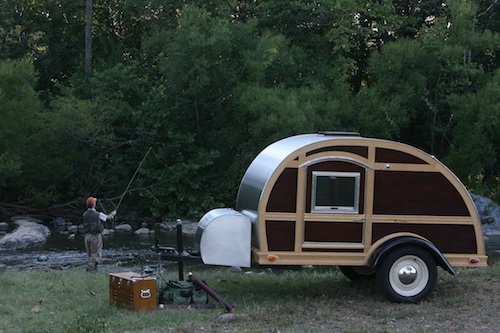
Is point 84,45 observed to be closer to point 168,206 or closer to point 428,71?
point 168,206

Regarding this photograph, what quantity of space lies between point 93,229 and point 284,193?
6.34 meters

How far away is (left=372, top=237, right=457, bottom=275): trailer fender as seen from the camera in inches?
437

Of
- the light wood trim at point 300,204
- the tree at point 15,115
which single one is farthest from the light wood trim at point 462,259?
the tree at point 15,115

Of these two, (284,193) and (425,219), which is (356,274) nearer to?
(425,219)

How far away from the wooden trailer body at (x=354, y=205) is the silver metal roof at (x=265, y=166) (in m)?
0.03

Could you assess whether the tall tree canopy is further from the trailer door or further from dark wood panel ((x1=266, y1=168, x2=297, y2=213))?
dark wood panel ((x1=266, y1=168, x2=297, y2=213))

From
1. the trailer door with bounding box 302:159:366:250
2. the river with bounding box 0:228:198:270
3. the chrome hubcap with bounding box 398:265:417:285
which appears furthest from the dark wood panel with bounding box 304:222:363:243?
the river with bounding box 0:228:198:270

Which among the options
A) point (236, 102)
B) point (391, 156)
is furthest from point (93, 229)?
point (236, 102)

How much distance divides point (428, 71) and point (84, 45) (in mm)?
17477

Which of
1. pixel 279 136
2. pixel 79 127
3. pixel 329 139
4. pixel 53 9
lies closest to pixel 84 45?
pixel 53 9

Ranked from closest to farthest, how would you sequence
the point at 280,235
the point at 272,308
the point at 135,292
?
1. the point at 135,292
2. the point at 272,308
3. the point at 280,235

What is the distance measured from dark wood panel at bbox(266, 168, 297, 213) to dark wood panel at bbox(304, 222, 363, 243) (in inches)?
15.6

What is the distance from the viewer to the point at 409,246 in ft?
36.9

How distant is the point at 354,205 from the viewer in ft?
36.8
